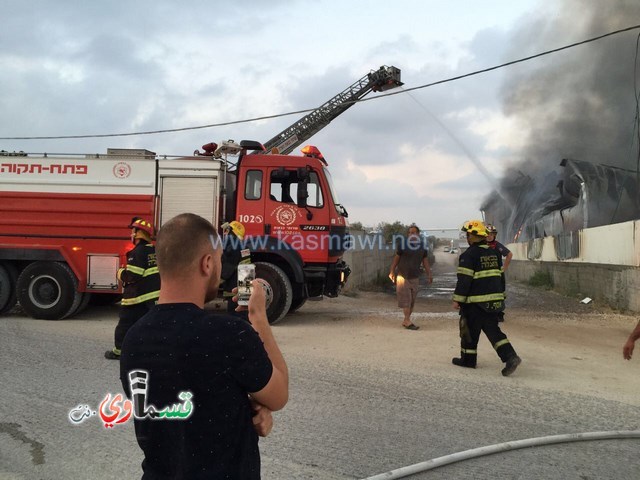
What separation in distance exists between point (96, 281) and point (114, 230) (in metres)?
0.90

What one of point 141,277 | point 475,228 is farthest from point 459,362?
point 141,277

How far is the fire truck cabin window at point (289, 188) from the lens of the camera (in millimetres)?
8305

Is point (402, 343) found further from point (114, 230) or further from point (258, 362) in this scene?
point (258, 362)

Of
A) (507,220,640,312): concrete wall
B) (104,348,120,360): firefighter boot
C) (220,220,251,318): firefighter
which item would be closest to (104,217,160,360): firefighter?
(104,348,120,360): firefighter boot

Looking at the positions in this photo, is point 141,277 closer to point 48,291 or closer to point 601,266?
point 48,291

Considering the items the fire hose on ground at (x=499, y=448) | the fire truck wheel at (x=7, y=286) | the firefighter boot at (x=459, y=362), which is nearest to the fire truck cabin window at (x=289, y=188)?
the firefighter boot at (x=459, y=362)

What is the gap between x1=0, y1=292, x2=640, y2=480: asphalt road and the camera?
3.20 metres

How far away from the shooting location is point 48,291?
27.6ft

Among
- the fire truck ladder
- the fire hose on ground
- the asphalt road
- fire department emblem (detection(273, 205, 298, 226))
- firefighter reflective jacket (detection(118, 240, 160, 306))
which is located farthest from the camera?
the fire truck ladder

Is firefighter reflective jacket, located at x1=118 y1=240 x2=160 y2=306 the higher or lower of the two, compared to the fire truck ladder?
lower

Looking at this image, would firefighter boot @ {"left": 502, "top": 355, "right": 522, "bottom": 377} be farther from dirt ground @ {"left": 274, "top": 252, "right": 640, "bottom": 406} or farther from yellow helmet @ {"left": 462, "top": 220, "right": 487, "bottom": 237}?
yellow helmet @ {"left": 462, "top": 220, "right": 487, "bottom": 237}

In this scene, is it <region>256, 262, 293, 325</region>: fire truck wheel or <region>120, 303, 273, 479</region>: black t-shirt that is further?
<region>256, 262, 293, 325</region>: fire truck wheel

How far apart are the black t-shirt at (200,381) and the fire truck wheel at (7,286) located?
28.4 ft

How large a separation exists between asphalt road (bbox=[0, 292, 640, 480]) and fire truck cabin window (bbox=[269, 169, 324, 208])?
310 centimetres
